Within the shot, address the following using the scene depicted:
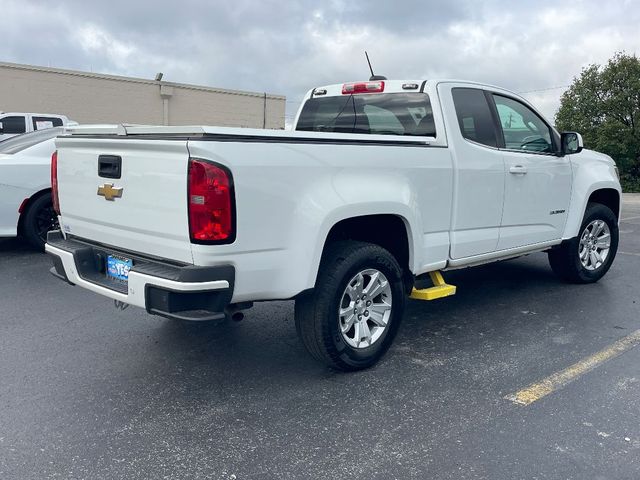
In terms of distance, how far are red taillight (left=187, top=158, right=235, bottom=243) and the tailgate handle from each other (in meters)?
0.69

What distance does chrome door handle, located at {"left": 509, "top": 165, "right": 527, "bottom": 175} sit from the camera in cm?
503

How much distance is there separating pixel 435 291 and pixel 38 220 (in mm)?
5183

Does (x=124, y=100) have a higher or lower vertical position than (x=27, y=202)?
higher

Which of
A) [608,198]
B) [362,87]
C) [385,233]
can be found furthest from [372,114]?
[608,198]

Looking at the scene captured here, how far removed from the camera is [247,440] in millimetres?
3146

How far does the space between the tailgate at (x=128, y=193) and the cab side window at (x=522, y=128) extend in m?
3.05

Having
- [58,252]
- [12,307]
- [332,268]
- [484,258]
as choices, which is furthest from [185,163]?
[12,307]

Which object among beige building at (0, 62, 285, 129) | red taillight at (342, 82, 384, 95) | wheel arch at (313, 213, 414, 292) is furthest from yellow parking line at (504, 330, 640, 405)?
beige building at (0, 62, 285, 129)

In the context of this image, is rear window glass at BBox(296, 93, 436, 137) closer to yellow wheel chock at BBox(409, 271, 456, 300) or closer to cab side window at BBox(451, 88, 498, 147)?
cab side window at BBox(451, 88, 498, 147)

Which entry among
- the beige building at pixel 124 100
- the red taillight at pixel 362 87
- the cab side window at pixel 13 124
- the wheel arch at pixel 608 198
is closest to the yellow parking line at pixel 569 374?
the wheel arch at pixel 608 198

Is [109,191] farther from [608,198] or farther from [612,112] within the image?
[612,112]

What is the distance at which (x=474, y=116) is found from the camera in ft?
16.1

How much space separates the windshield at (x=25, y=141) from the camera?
24.8 ft

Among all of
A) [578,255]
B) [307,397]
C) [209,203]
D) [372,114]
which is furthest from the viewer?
[578,255]
